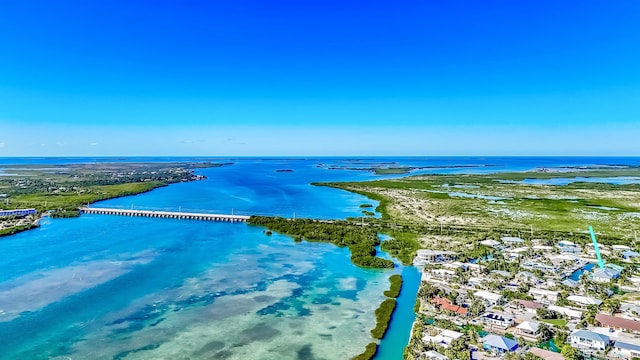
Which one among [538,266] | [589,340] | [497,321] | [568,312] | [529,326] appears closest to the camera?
[589,340]

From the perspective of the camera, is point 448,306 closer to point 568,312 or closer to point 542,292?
point 568,312

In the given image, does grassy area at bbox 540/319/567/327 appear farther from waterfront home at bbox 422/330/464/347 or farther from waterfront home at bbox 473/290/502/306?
waterfront home at bbox 422/330/464/347

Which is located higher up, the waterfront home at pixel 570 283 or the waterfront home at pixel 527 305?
the waterfront home at pixel 570 283

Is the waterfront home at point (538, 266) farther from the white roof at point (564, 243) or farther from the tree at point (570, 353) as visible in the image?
the tree at point (570, 353)

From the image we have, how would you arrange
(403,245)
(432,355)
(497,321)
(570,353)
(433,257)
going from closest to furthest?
(432,355) < (570,353) < (497,321) < (433,257) < (403,245)

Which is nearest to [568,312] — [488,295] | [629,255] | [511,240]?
[488,295]

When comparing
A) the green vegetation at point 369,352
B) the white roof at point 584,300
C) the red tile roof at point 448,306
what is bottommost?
the green vegetation at point 369,352

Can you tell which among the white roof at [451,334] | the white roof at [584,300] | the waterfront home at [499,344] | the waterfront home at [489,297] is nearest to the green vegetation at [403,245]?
the waterfront home at [489,297]
